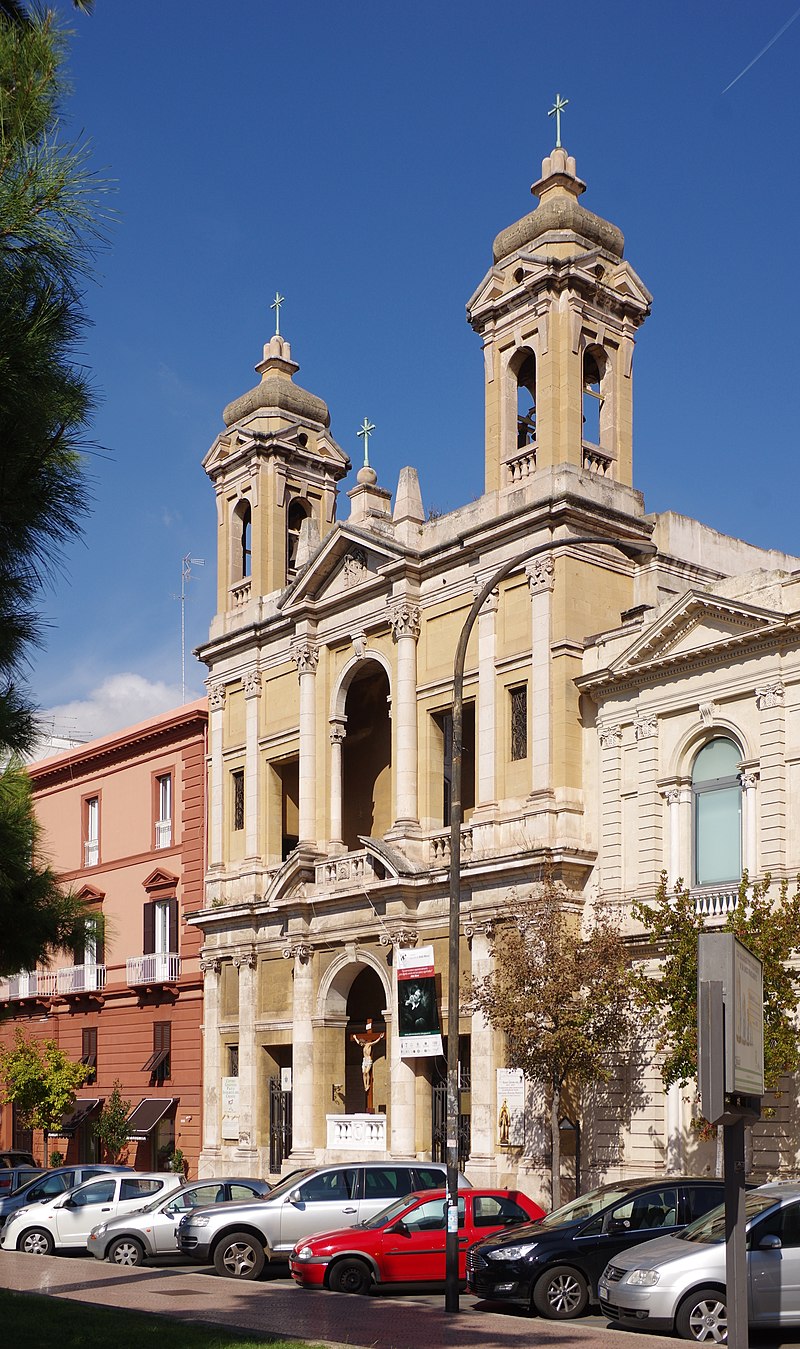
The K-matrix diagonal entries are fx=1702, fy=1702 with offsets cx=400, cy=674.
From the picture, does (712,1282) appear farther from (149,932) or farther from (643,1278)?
(149,932)

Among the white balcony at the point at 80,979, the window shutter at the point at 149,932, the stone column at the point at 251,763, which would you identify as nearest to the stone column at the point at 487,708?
the stone column at the point at 251,763

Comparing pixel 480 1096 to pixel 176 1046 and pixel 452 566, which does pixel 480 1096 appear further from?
pixel 176 1046

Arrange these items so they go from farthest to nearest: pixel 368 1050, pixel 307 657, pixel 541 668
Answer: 1. pixel 307 657
2. pixel 368 1050
3. pixel 541 668

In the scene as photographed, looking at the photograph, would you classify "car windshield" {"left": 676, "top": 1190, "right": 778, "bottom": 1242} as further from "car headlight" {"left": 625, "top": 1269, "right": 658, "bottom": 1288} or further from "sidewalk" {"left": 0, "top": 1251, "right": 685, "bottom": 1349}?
"sidewalk" {"left": 0, "top": 1251, "right": 685, "bottom": 1349}

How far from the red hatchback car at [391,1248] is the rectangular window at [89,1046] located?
28.3 m

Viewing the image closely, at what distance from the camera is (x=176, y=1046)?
4784cm

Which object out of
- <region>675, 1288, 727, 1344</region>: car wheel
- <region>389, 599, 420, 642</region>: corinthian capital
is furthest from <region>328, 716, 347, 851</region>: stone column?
<region>675, 1288, 727, 1344</region>: car wheel

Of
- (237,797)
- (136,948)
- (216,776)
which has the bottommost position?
(136,948)

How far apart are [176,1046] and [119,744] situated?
9.69 metres

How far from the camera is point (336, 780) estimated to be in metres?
42.4

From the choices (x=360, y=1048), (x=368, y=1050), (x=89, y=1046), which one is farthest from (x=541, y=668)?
(x=89, y=1046)

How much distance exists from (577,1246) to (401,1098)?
1605cm

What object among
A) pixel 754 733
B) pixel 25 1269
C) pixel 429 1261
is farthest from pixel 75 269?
pixel 754 733

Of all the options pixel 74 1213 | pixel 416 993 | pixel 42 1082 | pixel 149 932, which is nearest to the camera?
pixel 74 1213
